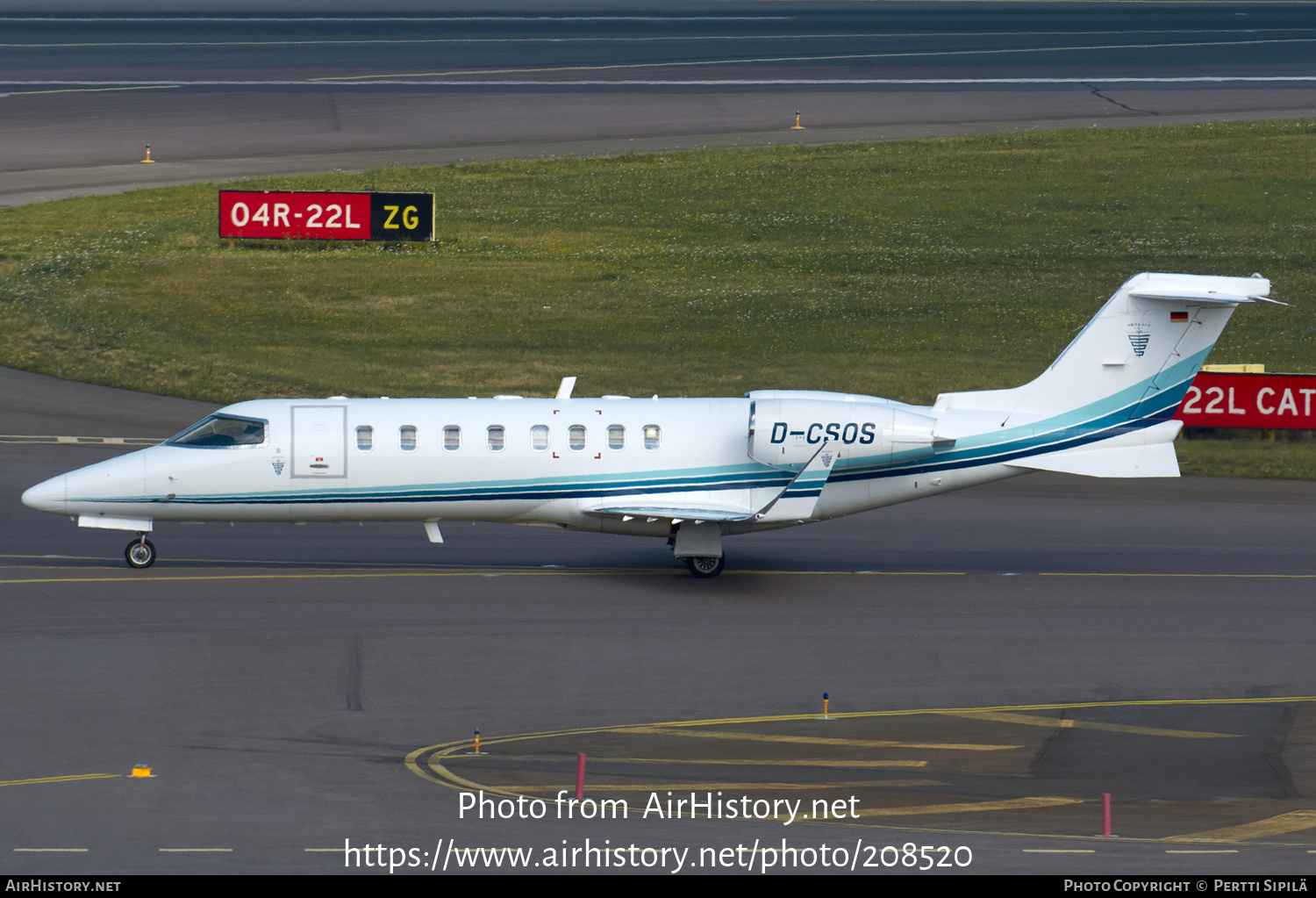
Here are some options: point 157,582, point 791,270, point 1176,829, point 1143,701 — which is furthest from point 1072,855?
point 791,270

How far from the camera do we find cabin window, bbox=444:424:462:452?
26000mm

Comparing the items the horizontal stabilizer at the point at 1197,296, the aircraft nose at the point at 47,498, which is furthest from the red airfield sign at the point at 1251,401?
the aircraft nose at the point at 47,498

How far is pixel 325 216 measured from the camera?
52.9 meters

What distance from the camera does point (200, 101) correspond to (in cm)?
6694

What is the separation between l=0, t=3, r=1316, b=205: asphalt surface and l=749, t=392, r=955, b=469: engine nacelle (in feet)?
123

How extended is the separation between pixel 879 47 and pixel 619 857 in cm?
6931

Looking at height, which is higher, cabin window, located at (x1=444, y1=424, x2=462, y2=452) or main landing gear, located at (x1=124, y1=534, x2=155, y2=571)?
cabin window, located at (x1=444, y1=424, x2=462, y2=452)

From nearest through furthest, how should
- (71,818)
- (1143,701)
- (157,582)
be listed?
1. (71,818)
2. (1143,701)
3. (157,582)

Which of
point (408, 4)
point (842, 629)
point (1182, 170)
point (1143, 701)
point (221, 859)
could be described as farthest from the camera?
Answer: point (408, 4)

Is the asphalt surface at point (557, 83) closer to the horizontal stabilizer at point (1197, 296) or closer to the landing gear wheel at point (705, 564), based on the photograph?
the landing gear wheel at point (705, 564)

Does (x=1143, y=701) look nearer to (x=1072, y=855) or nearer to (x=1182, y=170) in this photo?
(x=1072, y=855)

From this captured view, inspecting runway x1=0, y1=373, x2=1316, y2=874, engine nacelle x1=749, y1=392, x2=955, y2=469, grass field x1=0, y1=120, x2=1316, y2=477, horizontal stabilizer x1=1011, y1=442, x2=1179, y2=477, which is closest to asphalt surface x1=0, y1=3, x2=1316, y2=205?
grass field x1=0, y1=120, x2=1316, y2=477

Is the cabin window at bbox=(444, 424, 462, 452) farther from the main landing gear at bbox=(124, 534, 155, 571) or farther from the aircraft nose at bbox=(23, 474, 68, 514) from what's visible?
the aircraft nose at bbox=(23, 474, 68, 514)

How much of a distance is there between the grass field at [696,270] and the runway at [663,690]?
11.9m
